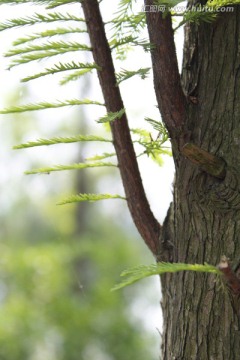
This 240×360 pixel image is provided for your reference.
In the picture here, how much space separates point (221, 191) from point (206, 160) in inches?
1.5

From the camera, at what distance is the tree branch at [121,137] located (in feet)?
2.53

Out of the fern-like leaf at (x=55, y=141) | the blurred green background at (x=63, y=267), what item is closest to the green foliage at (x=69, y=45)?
the fern-like leaf at (x=55, y=141)

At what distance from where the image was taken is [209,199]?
724 millimetres

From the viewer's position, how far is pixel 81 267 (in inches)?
224

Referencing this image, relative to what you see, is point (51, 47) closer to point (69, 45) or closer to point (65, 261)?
point (69, 45)

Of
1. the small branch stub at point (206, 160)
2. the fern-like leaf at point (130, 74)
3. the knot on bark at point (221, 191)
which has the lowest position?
the knot on bark at point (221, 191)

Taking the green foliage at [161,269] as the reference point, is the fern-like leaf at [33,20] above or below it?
above

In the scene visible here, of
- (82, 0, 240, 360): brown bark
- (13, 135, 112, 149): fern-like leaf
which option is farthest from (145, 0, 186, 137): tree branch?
(13, 135, 112, 149): fern-like leaf

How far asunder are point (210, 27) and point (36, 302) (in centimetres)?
369

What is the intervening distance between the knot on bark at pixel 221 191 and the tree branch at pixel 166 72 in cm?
6

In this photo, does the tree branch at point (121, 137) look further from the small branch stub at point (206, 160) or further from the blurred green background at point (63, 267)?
the blurred green background at point (63, 267)

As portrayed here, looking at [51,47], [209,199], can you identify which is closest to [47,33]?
[51,47]

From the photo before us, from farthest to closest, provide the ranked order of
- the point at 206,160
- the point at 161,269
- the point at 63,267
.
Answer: the point at 63,267
the point at 206,160
the point at 161,269

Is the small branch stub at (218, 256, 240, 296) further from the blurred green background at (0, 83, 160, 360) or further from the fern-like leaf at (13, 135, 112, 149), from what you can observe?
the blurred green background at (0, 83, 160, 360)
